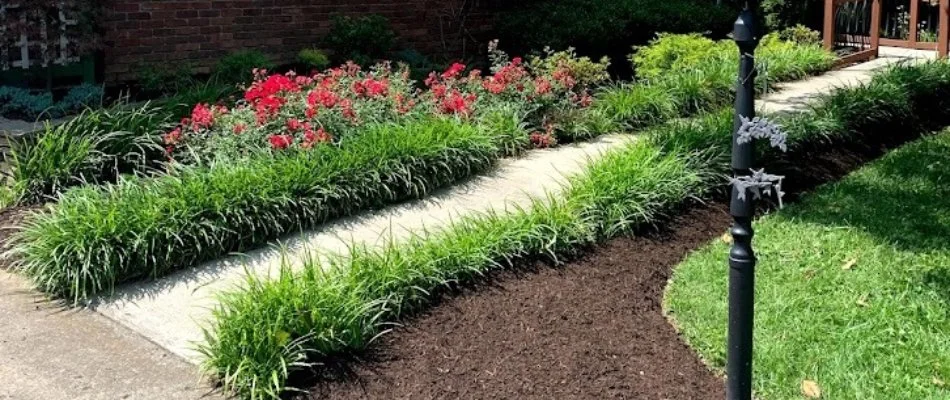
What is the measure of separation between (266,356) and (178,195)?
166 centimetres

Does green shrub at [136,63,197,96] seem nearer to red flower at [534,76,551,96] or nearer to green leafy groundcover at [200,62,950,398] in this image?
red flower at [534,76,551,96]

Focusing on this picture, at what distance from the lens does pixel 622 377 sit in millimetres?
4203

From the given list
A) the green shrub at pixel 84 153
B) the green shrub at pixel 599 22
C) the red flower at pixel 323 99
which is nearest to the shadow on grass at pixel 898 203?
the red flower at pixel 323 99

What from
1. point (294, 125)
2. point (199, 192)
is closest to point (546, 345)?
point (199, 192)

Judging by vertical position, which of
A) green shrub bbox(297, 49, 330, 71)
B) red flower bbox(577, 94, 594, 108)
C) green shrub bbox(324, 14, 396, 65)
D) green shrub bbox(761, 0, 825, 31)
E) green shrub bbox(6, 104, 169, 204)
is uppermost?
green shrub bbox(761, 0, 825, 31)

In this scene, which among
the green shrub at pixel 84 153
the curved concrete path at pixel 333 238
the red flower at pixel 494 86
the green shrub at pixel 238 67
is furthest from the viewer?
the green shrub at pixel 238 67

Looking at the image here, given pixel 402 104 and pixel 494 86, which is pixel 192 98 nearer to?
pixel 402 104

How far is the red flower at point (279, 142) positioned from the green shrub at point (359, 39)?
13.5 ft

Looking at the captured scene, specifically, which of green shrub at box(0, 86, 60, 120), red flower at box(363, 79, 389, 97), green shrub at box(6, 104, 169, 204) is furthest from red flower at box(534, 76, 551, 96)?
green shrub at box(0, 86, 60, 120)

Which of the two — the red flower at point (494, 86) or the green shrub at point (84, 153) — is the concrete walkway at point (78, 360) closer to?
the green shrub at point (84, 153)

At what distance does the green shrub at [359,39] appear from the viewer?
412 inches

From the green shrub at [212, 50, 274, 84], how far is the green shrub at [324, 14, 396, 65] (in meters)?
1.06

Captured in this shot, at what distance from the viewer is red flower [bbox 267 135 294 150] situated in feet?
20.4

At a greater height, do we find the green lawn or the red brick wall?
the red brick wall
